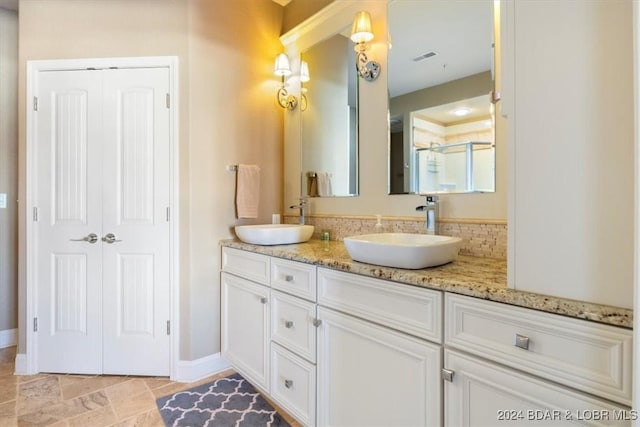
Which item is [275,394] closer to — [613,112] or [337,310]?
[337,310]

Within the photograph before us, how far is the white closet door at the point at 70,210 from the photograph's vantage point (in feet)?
7.27

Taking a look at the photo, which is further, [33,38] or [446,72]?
[33,38]

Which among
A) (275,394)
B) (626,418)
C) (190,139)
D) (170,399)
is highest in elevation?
(190,139)


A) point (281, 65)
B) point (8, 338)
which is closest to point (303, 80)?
point (281, 65)

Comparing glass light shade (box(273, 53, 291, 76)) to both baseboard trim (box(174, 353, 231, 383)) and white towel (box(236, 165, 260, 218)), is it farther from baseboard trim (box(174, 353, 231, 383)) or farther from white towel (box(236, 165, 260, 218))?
baseboard trim (box(174, 353, 231, 383))

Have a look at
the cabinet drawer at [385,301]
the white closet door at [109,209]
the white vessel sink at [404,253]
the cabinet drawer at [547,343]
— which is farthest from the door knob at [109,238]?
the cabinet drawer at [547,343]

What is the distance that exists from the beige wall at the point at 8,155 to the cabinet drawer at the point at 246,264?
1.85 meters

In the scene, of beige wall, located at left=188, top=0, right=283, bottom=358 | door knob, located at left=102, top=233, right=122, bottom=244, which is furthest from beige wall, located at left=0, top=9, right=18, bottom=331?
beige wall, located at left=188, top=0, right=283, bottom=358

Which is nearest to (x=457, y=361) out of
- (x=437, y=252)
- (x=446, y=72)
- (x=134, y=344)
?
(x=437, y=252)

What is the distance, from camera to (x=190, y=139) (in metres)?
2.20

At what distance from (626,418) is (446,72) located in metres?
1.56

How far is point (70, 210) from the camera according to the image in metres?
2.23

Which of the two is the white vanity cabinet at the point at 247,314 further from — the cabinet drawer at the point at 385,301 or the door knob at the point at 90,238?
the door knob at the point at 90,238

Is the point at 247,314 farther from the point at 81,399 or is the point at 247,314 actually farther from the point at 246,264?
the point at 81,399
